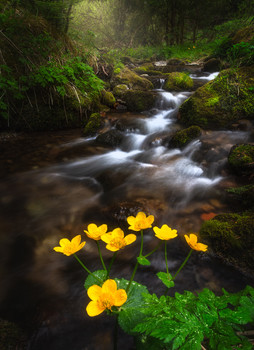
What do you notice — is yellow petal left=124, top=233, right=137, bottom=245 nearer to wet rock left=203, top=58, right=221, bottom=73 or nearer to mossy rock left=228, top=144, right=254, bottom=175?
mossy rock left=228, top=144, right=254, bottom=175

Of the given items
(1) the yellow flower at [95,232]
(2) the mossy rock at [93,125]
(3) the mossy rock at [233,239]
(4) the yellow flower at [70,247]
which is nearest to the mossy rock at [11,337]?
(4) the yellow flower at [70,247]

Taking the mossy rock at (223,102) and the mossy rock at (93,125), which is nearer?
the mossy rock at (223,102)

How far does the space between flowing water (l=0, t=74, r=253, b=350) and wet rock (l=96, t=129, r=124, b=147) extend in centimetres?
15

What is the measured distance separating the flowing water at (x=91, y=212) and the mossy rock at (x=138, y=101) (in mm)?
1564

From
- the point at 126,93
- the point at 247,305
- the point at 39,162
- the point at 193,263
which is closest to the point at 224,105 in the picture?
the point at 126,93

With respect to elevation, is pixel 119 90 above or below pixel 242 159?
above

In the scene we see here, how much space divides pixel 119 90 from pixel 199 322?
7532 mm

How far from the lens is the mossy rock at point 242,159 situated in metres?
3.30

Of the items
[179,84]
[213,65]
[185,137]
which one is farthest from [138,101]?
[213,65]

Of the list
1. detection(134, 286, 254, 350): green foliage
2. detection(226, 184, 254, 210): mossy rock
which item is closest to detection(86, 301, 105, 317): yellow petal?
detection(134, 286, 254, 350): green foliage

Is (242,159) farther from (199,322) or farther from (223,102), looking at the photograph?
(199,322)

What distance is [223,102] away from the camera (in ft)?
16.7

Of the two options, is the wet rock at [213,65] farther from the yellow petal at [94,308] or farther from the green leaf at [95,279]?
the yellow petal at [94,308]

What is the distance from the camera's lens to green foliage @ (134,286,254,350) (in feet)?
2.52
